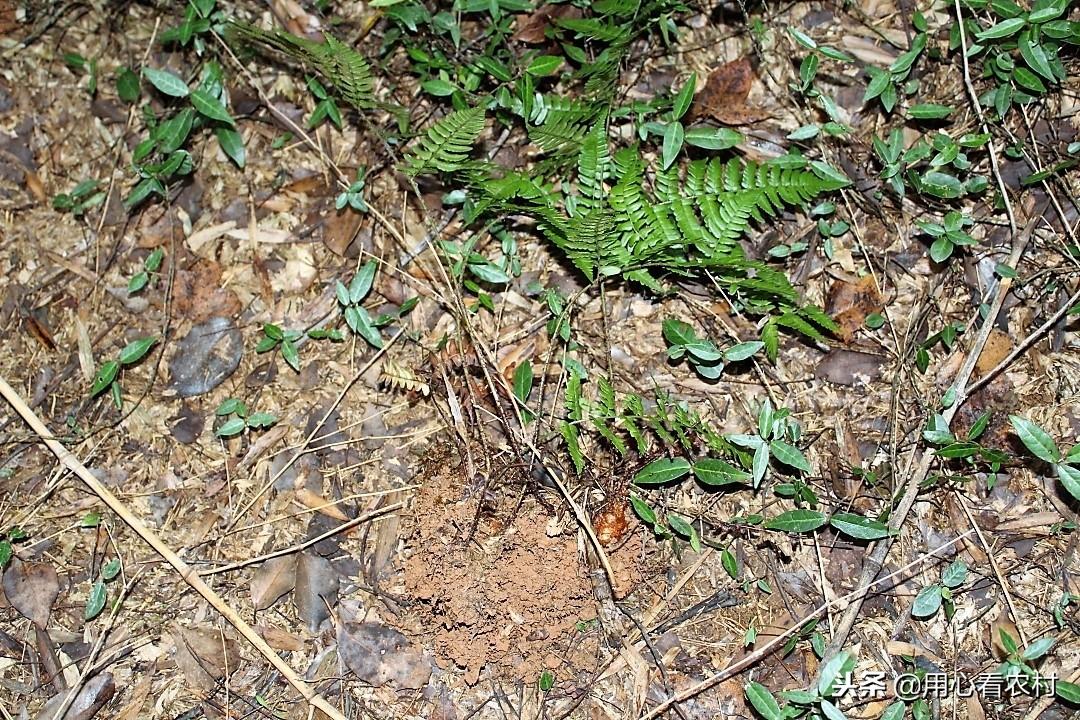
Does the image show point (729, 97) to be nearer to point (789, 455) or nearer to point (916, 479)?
point (789, 455)

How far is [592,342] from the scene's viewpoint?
2.72 meters

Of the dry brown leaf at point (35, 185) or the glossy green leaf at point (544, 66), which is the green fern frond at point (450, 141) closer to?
the glossy green leaf at point (544, 66)

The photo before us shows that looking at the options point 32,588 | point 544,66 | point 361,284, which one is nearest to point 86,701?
point 32,588

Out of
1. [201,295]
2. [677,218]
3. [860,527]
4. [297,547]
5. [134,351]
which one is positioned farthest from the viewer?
[201,295]

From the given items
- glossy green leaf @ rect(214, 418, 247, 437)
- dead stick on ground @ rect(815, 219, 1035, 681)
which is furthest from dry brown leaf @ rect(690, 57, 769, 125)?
glossy green leaf @ rect(214, 418, 247, 437)

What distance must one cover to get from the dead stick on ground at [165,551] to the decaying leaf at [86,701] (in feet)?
1.20

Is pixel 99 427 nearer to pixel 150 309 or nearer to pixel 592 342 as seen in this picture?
pixel 150 309

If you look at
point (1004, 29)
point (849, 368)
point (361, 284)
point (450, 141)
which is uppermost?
point (1004, 29)

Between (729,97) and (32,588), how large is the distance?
272cm

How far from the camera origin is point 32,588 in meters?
2.61

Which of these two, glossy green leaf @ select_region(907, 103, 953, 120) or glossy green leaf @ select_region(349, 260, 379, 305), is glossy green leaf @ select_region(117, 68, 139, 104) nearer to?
glossy green leaf @ select_region(349, 260, 379, 305)

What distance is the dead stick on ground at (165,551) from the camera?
245 centimetres

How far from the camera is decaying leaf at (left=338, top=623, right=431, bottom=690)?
2426mm

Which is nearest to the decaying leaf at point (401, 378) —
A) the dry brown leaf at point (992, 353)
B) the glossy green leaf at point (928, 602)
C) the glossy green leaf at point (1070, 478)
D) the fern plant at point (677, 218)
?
the fern plant at point (677, 218)
